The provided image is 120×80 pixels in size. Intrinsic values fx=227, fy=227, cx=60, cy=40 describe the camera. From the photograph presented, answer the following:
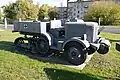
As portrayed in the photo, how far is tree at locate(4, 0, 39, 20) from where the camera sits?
4284 cm

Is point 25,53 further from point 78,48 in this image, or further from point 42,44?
point 78,48

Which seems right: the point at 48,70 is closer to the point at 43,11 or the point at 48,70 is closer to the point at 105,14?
the point at 105,14

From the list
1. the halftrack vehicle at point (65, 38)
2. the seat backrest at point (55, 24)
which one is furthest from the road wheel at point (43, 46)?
the seat backrest at point (55, 24)

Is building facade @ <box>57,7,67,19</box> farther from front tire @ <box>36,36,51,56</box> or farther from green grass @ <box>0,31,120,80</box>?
green grass @ <box>0,31,120,80</box>

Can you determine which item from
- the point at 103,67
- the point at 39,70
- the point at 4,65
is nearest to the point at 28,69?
the point at 39,70

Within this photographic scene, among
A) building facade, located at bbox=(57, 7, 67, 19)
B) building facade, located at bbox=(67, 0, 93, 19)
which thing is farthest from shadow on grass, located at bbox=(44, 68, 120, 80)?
building facade, located at bbox=(67, 0, 93, 19)

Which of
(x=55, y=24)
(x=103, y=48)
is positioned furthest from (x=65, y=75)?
(x=103, y=48)

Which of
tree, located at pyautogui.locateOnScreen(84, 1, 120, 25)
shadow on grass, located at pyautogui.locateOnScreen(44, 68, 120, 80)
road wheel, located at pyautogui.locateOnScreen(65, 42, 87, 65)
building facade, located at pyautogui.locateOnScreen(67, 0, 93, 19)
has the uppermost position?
building facade, located at pyautogui.locateOnScreen(67, 0, 93, 19)

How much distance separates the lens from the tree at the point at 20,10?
141ft

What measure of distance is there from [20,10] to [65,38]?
37079 mm

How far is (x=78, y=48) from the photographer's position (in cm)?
789

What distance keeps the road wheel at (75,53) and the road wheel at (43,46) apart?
925 mm

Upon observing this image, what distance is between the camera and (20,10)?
44.2m

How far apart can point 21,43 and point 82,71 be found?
12.3 feet
